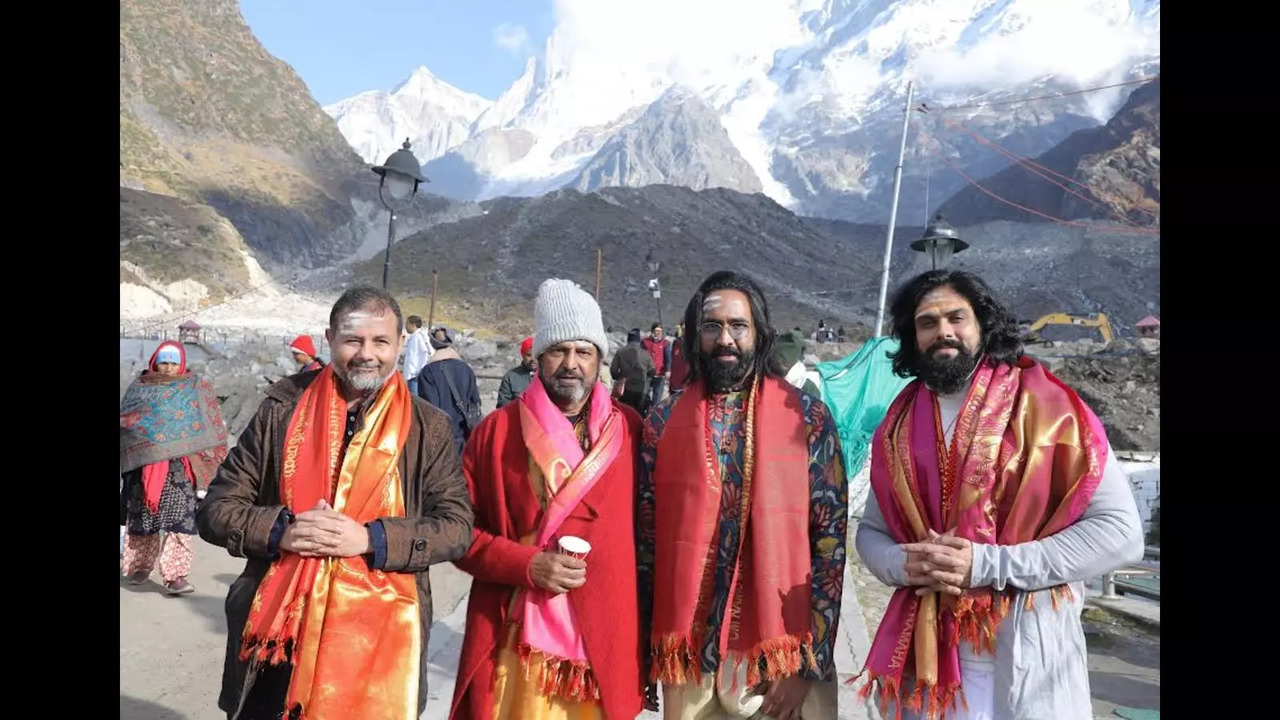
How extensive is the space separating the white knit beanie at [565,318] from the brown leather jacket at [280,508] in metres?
0.39

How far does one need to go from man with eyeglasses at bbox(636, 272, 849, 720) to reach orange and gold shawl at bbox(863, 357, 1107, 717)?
17 centimetres

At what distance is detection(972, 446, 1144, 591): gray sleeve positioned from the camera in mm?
2006

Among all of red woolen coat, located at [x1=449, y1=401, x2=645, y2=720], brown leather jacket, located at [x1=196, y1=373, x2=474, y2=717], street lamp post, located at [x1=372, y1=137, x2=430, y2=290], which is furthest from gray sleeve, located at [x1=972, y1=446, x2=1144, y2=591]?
street lamp post, located at [x1=372, y1=137, x2=430, y2=290]

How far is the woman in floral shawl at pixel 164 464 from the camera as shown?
515 centimetres

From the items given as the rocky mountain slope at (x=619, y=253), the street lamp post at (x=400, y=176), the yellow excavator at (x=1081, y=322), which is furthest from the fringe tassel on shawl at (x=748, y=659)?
the rocky mountain slope at (x=619, y=253)

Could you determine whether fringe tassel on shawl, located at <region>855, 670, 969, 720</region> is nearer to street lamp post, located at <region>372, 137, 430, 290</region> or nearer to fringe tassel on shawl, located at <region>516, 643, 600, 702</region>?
fringe tassel on shawl, located at <region>516, 643, 600, 702</region>

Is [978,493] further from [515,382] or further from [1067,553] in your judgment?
[515,382]

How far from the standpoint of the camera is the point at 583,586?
2.33 m

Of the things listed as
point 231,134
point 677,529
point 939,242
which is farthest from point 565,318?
point 231,134

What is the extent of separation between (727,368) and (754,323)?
0.17 metres

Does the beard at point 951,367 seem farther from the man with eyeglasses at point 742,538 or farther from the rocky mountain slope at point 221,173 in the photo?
the rocky mountain slope at point 221,173
